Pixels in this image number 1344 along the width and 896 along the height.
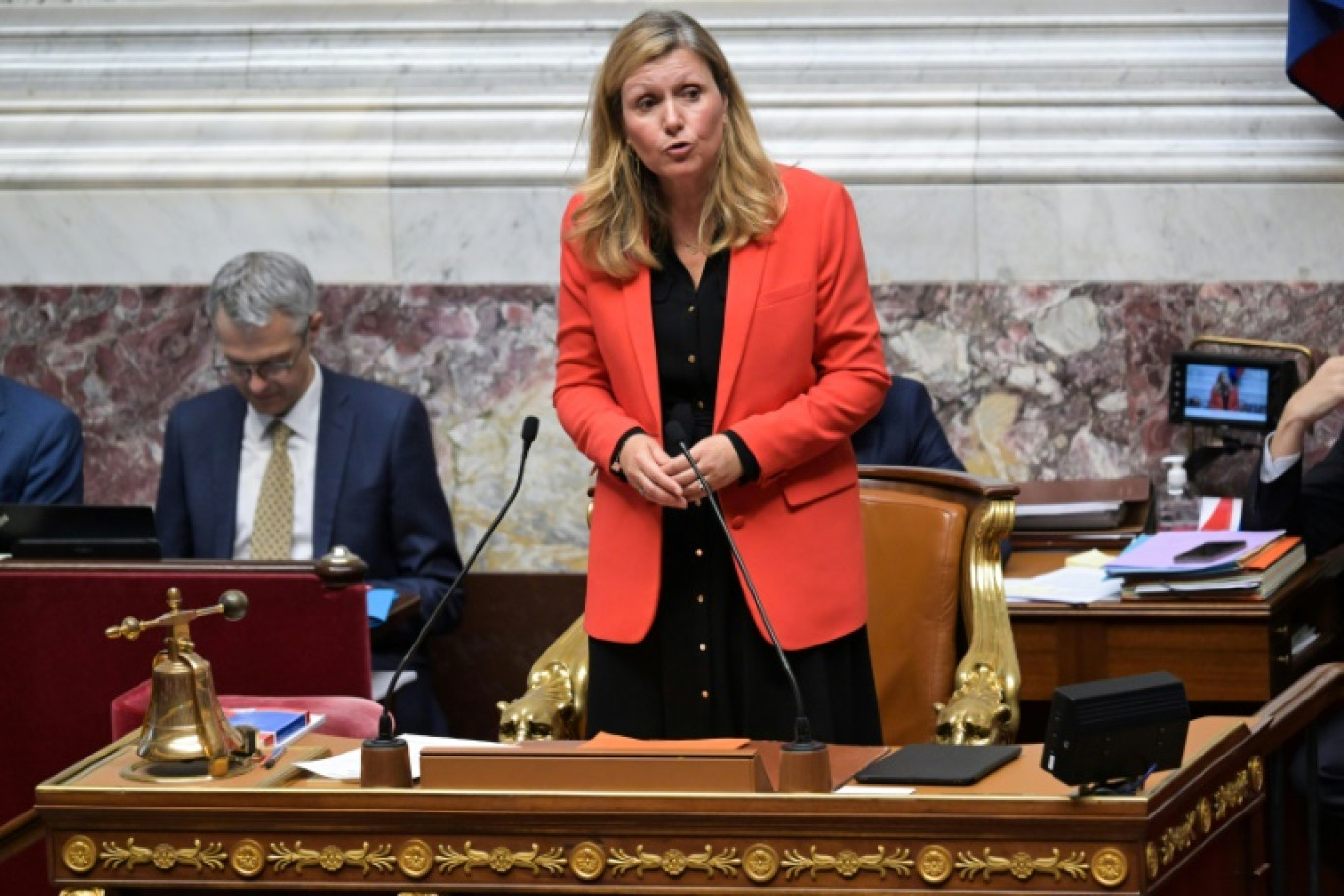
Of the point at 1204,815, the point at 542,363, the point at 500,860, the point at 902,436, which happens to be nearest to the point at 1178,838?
the point at 1204,815

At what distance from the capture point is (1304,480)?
4945mm

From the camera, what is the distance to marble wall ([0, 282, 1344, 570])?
536 cm

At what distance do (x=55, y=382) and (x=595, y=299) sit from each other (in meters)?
2.58

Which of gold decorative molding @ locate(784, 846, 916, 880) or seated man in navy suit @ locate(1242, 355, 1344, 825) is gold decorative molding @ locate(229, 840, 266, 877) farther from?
seated man in navy suit @ locate(1242, 355, 1344, 825)

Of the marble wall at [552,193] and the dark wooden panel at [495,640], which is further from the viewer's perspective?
the dark wooden panel at [495,640]

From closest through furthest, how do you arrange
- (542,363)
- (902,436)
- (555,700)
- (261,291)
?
1. (555,700)
2. (902,436)
3. (261,291)
4. (542,363)

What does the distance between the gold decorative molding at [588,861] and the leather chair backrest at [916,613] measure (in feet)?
5.06

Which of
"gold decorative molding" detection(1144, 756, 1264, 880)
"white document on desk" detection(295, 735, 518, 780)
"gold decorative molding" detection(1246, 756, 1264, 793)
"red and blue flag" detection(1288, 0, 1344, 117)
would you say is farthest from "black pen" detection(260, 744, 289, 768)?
"red and blue flag" detection(1288, 0, 1344, 117)

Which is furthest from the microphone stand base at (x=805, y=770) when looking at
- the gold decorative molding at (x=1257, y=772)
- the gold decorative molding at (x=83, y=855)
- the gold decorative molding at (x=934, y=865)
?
the gold decorative molding at (x=83, y=855)

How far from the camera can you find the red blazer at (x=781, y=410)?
11.7 feet

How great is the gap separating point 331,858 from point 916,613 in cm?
168

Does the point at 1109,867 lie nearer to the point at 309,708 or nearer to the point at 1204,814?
the point at 1204,814

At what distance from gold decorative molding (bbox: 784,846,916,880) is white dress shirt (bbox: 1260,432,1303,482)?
2383mm

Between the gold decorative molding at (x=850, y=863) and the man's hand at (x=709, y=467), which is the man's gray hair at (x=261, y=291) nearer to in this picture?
the man's hand at (x=709, y=467)
